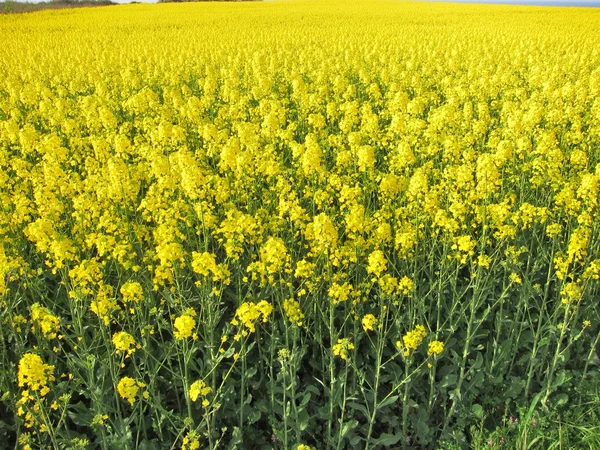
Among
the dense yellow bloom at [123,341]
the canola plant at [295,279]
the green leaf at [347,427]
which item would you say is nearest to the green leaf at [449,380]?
the canola plant at [295,279]

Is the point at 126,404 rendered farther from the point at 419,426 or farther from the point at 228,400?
the point at 419,426

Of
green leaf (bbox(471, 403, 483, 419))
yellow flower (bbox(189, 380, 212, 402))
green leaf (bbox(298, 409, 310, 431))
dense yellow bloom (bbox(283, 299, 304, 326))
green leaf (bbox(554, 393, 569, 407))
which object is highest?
dense yellow bloom (bbox(283, 299, 304, 326))

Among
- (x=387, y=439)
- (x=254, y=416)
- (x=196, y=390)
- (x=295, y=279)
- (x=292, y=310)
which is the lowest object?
(x=387, y=439)

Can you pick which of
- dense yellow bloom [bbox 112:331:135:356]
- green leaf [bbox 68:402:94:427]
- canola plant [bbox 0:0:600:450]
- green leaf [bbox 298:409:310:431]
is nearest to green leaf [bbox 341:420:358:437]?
canola plant [bbox 0:0:600:450]

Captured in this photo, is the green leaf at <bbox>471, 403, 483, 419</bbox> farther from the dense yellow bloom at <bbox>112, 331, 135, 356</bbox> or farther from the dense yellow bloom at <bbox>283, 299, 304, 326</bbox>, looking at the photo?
the dense yellow bloom at <bbox>112, 331, 135, 356</bbox>

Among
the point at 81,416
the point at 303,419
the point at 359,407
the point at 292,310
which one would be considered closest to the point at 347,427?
the point at 359,407

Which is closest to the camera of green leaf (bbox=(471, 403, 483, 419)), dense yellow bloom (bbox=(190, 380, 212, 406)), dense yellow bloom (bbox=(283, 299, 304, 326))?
dense yellow bloom (bbox=(190, 380, 212, 406))

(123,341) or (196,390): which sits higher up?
(123,341)

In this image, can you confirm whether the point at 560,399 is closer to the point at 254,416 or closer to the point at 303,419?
the point at 303,419

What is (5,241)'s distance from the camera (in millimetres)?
4172

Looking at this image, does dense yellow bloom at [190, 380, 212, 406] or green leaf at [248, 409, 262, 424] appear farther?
green leaf at [248, 409, 262, 424]

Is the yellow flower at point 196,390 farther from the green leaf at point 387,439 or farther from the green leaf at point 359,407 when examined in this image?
the green leaf at point 387,439

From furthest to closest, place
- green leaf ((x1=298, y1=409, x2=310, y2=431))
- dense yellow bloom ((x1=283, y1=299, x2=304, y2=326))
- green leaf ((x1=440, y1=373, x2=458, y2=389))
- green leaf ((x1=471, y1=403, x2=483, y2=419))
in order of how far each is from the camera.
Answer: green leaf ((x1=440, y1=373, x2=458, y2=389)), green leaf ((x1=471, y1=403, x2=483, y2=419)), green leaf ((x1=298, y1=409, x2=310, y2=431)), dense yellow bloom ((x1=283, y1=299, x2=304, y2=326))

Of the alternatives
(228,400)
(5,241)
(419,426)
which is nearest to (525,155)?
(419,426)
